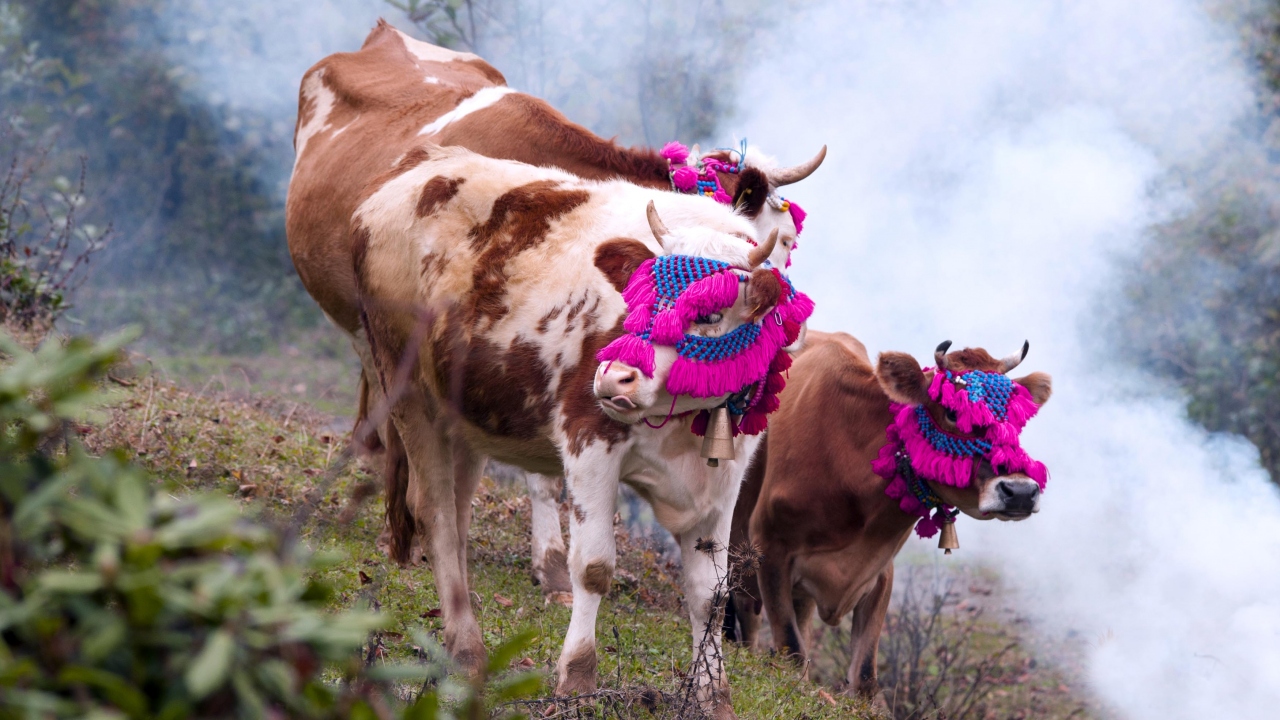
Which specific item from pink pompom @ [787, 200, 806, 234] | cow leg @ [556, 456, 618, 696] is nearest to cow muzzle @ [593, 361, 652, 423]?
cow leg @ [556, 456, 618, 696]

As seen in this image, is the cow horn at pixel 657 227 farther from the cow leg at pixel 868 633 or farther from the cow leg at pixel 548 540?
the cow leg at pixel 868 633

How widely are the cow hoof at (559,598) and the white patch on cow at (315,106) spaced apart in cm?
278

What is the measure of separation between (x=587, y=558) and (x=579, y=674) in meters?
0.39

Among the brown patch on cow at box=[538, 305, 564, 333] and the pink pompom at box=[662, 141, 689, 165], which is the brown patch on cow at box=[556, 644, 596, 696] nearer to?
the brown patch on cow at box=[538, 305, 564, 333]

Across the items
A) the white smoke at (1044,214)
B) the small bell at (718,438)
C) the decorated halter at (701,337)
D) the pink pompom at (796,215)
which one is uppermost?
the white smoke at (1044,214)

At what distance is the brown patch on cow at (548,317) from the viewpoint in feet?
13.9

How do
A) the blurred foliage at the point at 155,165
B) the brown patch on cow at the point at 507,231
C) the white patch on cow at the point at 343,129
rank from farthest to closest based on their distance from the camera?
1. the blurred foliage at the point at 155,165
2. the white patch on cow at the point at 343,129
3. the brown patch on cow at the point at 507,231

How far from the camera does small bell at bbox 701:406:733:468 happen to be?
153 inches

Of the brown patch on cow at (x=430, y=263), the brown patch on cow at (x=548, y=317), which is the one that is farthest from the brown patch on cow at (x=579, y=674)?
the brown patch on cow at (x=430, y=263)

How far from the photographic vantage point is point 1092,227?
11.3 m

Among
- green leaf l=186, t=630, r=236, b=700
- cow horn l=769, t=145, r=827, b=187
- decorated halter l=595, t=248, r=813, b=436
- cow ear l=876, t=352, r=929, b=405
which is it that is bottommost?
green leaf l=186, t=630, r=236, b=700

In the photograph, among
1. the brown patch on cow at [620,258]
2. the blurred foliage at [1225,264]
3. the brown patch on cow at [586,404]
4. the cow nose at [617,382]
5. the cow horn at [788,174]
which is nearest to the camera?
the cow nose at [617,382]

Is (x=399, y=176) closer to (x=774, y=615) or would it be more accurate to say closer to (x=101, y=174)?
(x=774, y=615)

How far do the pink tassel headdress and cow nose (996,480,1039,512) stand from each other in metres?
0.09
